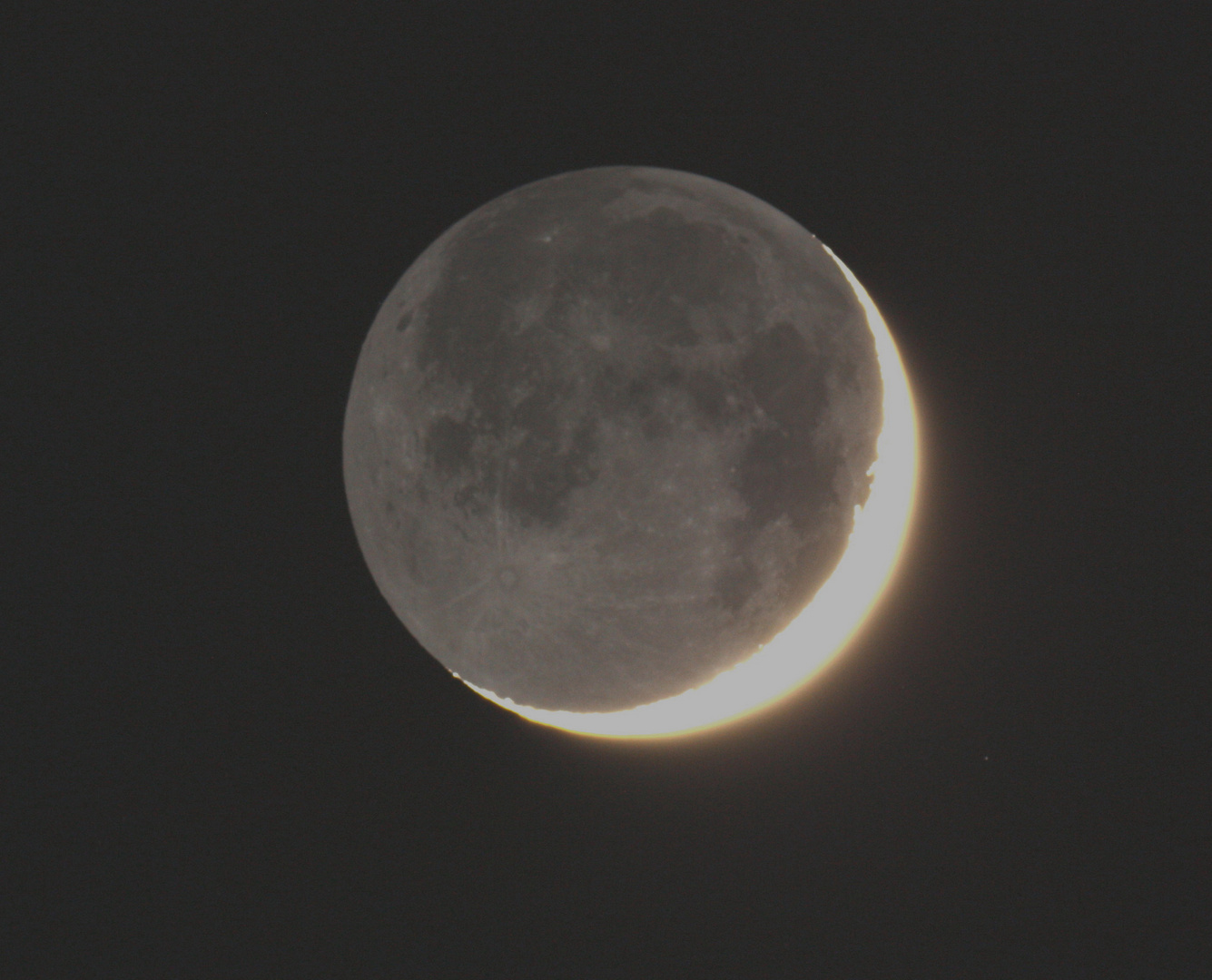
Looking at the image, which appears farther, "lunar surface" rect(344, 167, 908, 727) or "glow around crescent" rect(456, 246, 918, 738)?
"glow around crescent" rect(456, 246, 918, 738)

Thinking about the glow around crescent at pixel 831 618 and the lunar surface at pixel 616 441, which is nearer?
the lunar surface at pixel 616 441

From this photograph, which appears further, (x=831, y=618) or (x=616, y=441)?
(x=831, y=618)

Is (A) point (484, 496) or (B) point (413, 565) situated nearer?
(A) point (484, 496)

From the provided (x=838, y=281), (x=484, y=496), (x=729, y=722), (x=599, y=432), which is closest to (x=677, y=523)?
(x=599, y=432)

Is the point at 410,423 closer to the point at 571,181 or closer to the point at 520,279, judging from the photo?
the point at 520,279
